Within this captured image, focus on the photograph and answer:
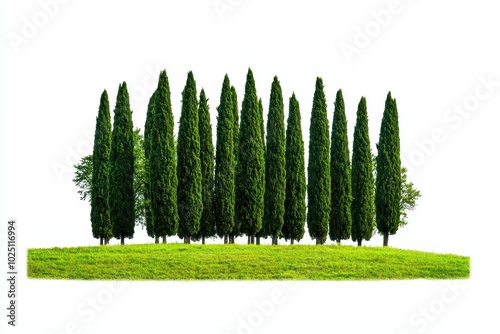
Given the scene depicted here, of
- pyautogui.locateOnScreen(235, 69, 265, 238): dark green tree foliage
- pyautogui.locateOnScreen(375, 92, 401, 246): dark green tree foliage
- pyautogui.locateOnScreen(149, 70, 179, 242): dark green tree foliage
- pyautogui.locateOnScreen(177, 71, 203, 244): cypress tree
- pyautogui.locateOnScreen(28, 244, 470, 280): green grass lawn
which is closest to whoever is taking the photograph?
pyautogui.locateOnScreen(28, 244, 470, 280): green grass lawn

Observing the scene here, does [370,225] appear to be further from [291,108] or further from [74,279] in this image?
[74,279]

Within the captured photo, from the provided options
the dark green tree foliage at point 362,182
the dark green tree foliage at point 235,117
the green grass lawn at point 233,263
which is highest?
the dark green tree foliage at point 235,117

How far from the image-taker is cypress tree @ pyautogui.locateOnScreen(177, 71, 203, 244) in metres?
30.0

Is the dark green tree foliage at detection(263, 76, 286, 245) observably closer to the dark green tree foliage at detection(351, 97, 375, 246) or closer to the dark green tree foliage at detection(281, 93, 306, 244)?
the dark green tree foliage at detection(281, 93, 306, 244)

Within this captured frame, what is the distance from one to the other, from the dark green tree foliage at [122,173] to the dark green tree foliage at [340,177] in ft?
35.5

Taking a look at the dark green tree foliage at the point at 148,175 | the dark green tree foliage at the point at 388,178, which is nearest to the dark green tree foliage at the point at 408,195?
the dark green tree foliage at the point at 388,178

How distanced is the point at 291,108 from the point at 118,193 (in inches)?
404

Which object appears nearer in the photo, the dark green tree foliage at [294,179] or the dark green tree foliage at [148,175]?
the dark green tree foliage at [148,175]

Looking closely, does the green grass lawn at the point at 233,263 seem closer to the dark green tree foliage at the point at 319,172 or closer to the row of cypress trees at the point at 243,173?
the row of cypress trees at the point at 243,173

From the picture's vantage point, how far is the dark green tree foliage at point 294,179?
3209 cm

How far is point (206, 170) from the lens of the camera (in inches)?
1227

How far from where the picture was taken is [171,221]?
2958cm

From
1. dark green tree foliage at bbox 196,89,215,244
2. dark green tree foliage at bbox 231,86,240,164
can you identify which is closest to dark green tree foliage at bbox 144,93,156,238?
dark green tree foliage at bbox 196,89,215,244

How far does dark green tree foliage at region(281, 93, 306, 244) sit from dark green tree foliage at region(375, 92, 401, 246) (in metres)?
4.67
